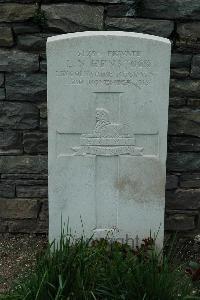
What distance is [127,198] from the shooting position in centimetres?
333

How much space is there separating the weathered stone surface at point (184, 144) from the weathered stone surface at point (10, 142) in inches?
41.8

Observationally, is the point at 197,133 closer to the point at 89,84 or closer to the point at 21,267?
the point at 89,84

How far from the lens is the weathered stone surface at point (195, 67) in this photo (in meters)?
3.55

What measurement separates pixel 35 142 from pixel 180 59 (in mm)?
1150

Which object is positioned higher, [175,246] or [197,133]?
[197,133]

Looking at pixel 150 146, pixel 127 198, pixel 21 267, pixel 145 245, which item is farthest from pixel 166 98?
pixel 21 267

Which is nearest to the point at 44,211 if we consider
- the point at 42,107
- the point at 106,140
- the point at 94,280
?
the point at 42,107

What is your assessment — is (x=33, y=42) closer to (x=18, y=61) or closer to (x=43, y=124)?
(x=18, y=61)

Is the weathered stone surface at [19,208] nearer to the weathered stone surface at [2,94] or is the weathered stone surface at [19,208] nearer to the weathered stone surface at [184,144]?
the weathered stone surface at [2,94]

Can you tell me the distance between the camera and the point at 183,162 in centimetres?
380

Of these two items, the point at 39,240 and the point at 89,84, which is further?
the point at 39,240

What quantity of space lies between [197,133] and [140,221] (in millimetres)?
781

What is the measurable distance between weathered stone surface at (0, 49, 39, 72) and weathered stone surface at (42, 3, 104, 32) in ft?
0.84

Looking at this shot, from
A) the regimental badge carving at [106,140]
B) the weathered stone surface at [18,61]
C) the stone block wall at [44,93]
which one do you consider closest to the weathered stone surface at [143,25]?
the stone block wall at [44,93]
